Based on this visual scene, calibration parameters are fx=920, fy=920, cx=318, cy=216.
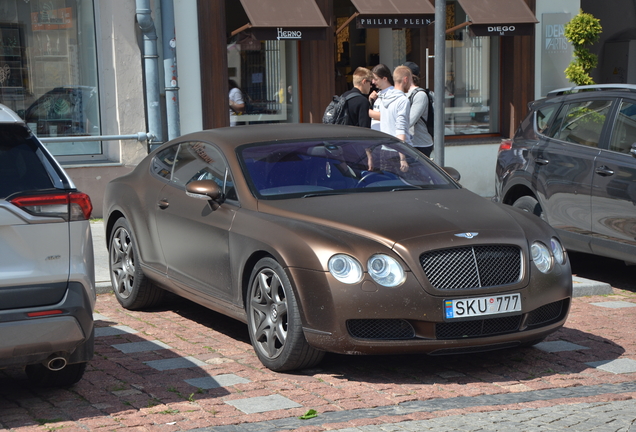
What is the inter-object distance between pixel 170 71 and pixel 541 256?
6.31 meters

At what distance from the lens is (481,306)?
5.36 metres

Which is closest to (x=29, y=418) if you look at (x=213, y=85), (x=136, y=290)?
(x=136, y=290)

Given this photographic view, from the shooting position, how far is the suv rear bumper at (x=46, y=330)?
441cm

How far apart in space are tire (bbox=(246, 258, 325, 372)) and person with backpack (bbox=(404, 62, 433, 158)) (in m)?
4.90

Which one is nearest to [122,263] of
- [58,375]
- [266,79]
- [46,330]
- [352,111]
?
[58,375]

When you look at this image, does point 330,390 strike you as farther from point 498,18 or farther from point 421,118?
point 498,18

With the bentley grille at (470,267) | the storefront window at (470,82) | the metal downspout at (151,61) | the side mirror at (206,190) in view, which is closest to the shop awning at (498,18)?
the storefront window at (470,82)

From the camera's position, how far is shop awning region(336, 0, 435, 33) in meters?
14.1

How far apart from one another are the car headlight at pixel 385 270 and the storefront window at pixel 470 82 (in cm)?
1106

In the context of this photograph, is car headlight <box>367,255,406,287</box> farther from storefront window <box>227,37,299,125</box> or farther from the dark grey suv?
storefront window <box>227,37,299,125</box>

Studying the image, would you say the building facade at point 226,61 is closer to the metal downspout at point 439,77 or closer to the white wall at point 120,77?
the white wall at point 120,77

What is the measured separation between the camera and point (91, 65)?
13.4 meters

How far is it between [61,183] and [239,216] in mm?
1628

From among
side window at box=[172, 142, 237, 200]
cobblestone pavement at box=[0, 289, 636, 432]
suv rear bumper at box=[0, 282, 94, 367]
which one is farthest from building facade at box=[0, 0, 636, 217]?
suv rear bumper at box=[0, 282, 94, 367]
